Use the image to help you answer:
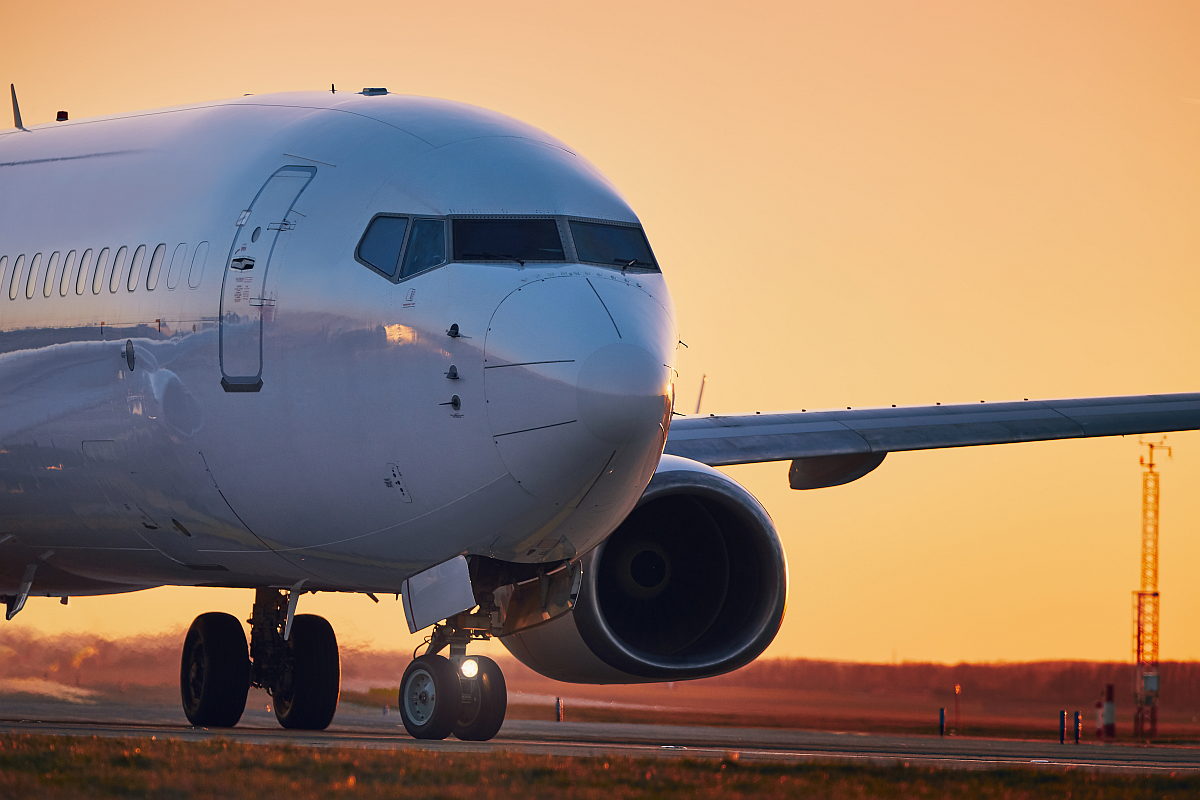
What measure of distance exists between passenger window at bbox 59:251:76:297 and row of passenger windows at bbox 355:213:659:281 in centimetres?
373

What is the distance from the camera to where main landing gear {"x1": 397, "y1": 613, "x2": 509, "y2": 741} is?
16484 mm

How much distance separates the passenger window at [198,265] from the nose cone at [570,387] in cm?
301

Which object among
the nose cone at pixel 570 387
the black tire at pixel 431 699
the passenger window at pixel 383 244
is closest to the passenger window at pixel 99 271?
the passenger window at pixel 383 244

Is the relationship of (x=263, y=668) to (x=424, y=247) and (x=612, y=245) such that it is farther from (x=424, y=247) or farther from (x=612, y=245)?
(x=612, y=245)

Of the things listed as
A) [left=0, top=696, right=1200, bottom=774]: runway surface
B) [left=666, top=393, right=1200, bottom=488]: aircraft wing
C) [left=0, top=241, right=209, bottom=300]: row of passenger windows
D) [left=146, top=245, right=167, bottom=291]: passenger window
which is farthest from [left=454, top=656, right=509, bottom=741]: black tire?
[left=666, top=393, right=1200, bottom=488]: aircraft wing

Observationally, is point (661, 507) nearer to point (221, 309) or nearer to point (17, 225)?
point (221, 309)

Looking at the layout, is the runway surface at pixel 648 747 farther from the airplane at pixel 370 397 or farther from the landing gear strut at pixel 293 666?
the airplane at pixel 370 397

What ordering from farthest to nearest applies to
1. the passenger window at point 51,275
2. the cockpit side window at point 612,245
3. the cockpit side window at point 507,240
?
the passenger window at point 51,275 < the cockpit side window at point 612,245 < the cockpit side window at point 507,240

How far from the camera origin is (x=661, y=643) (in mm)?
18656

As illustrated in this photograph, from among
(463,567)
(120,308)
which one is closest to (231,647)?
(120,308)

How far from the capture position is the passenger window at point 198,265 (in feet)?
55.6

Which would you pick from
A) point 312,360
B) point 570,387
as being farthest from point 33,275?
point 570,387

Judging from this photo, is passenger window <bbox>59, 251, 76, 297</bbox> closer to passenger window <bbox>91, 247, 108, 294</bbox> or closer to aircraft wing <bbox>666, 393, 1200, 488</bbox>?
passenger window <bbox>91, 247, 108, 294</bbox>

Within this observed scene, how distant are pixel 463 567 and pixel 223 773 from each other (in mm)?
3926
